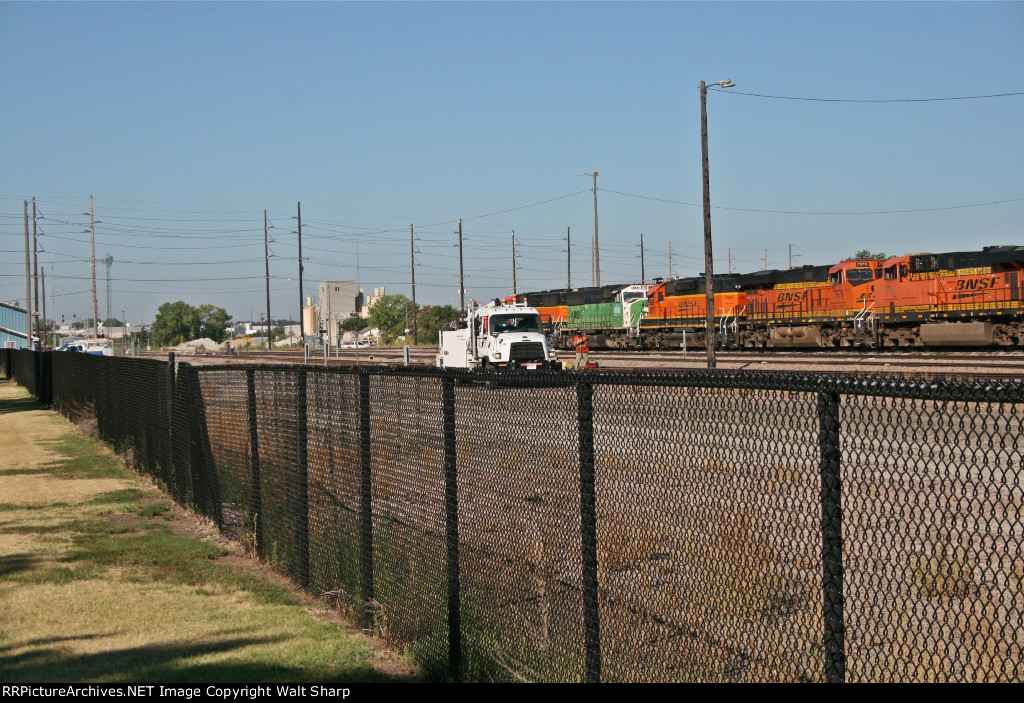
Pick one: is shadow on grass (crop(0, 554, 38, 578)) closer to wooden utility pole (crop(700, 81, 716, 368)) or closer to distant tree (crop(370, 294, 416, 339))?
wooden utility pole (crop(700, 81, 716, 368))

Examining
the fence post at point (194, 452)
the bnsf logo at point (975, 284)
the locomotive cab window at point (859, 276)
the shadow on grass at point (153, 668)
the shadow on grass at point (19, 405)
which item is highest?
Result: the locomotive cab window at point (859, 276)

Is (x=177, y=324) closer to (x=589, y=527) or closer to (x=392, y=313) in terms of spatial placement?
(x=392, y=313)

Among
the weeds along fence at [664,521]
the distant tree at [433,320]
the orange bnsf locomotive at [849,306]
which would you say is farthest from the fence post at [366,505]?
the distant tree at [433,320]

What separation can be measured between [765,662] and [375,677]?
330cm

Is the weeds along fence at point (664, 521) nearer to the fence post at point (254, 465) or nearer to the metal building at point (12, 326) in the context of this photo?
the fence post at point (254, 465)

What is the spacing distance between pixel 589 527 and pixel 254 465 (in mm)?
5714

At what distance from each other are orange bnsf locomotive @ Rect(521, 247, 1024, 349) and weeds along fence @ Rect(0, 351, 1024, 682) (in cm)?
3012

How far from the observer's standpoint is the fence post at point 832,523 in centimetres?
306

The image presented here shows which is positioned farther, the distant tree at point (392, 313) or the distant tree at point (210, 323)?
the distant tree at point (210, 323)

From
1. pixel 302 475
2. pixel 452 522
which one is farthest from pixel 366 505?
pixel 452 522

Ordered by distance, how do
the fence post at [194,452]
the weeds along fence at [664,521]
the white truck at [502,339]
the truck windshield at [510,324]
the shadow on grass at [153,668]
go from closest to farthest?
1. the weeds along fence at [664,521]
2. the shadow on grass at [153,668]
3. the fence post at [194,452]
4. the white truck at [502,339]
5. the truck windshield at [510,324]

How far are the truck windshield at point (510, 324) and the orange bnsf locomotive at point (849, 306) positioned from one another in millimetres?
13474
